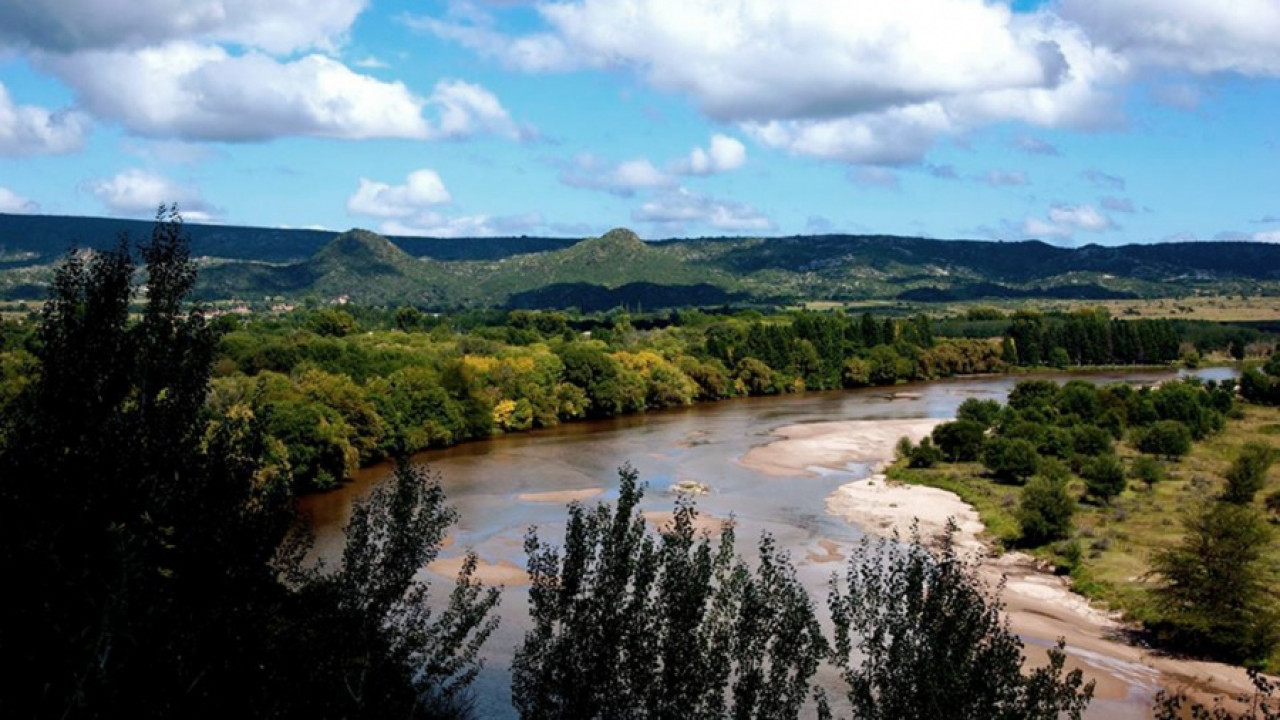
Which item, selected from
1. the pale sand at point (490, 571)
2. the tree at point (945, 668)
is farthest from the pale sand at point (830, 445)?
the tree at point (945, 668)

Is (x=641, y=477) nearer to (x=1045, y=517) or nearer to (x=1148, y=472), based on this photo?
(x=1045, y=517)

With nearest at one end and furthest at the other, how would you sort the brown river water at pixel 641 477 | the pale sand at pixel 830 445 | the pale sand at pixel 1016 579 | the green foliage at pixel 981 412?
the pale sand at pixel 1016 579, the brown river water at pixel 641 477, the pale sand at pixel 830 445, the green foliage at pixel 981 412

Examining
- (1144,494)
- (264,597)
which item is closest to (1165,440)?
(1144,494)

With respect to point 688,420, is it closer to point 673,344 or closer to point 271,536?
point 673,344

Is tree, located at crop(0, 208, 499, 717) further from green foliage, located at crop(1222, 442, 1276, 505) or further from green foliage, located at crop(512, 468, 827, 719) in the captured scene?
green foliage, located at crop(1222, 442, 1276, 505)

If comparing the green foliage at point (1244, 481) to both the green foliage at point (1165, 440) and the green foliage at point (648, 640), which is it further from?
the green foliage at point (648, 640)

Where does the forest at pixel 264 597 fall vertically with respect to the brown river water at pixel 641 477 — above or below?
above

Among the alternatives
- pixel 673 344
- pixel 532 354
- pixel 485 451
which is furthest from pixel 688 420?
pixel 673 344
